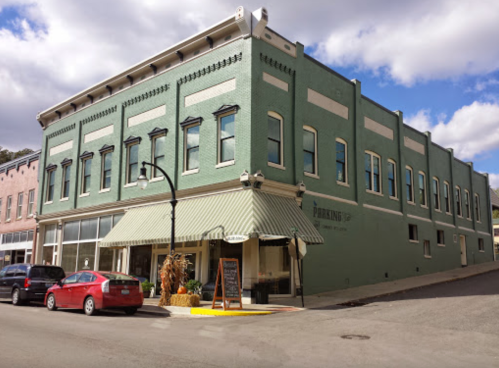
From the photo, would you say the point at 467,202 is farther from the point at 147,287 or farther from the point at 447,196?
the point at 147,287

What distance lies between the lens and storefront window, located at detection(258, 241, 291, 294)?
18031 mm

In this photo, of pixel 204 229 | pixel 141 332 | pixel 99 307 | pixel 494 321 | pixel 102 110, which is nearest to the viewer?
pixel 141 332

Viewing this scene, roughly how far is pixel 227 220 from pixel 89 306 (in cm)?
537

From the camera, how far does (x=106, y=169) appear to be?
1013 inches

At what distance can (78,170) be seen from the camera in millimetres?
27547

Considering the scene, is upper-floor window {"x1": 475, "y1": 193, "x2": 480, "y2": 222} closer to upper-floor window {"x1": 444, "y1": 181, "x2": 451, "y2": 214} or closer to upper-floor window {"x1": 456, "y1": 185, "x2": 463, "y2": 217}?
upper-floor window {"x1": 456, "y1": 185, "x2": 463, "y2": 217}

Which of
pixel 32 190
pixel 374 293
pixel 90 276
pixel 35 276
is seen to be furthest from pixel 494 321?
pixel 32 190

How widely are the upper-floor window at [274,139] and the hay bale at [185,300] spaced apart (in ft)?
19.9

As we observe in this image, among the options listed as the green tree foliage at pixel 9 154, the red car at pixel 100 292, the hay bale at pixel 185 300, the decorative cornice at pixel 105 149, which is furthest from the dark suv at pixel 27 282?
the green tree foliage at pixel 9 154

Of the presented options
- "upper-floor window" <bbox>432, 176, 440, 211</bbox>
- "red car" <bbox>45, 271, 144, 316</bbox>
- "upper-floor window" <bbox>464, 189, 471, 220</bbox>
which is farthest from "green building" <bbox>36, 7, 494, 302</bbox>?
"upper-floor window" <bbox>464, 189, 471, 220</bbox>

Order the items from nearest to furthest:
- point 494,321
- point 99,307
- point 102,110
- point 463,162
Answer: point 494,321
point 99,307
point 102,110
point 463,162

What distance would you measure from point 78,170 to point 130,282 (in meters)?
14.4

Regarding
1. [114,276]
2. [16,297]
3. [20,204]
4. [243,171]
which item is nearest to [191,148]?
[243,171]

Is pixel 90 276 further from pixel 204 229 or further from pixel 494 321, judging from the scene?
pixel 494 321
